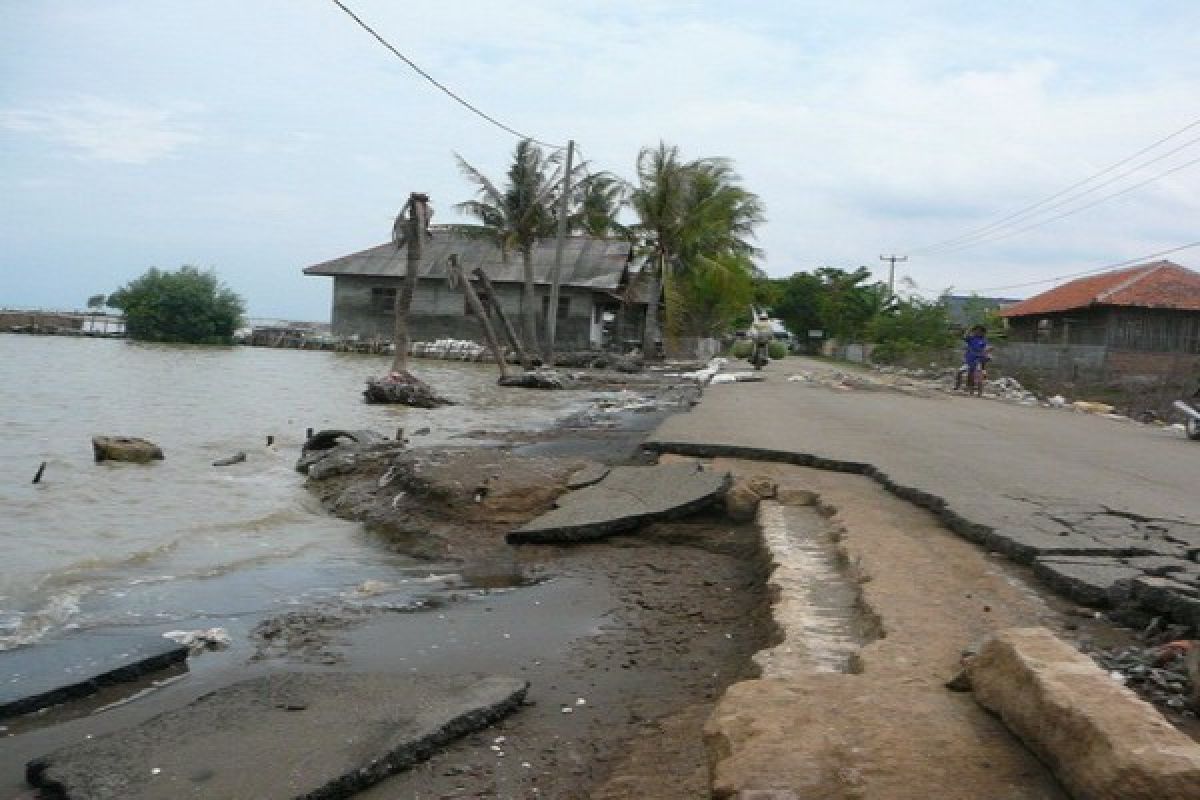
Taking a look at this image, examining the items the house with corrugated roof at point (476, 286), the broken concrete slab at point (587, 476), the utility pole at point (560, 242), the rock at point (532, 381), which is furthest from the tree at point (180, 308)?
the broken concrete slab at point (587, 476)

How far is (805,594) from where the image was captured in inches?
164

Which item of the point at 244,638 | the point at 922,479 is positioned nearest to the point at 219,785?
the point at 244,638

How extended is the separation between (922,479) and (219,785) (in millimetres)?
5224

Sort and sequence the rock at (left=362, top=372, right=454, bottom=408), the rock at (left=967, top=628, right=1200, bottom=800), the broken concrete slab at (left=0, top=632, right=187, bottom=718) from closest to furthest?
the rock at (left=967, top=628, right=1200, bottom=800)
the broken concrete slab at (left=0, top=632, right=187, bottom=718)
the rock at (left=362, top=372, right=454, bottom=408)

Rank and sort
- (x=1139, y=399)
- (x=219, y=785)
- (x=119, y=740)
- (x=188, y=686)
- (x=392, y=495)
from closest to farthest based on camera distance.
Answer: (x=219, y=785), (x=119, y=740), (x=188, y=686), (x=392, y=495), (x=1139, y=399)

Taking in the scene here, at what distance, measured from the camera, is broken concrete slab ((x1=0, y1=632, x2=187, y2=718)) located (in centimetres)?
346

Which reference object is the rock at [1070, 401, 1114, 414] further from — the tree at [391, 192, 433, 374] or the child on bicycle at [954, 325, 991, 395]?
the tree at [391, 192, 433, 374]

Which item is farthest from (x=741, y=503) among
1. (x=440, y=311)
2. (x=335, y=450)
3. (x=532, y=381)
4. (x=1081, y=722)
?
(x=440, y=311)

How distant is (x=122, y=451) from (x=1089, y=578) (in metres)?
8.83

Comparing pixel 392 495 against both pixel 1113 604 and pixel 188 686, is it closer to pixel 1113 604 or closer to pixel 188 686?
pixel 188 686

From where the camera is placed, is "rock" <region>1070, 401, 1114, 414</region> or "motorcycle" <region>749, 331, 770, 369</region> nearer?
"rock" <region>1070, 401, 1114, 414</region>

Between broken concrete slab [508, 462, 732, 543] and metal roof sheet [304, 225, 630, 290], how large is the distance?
33.3 meters

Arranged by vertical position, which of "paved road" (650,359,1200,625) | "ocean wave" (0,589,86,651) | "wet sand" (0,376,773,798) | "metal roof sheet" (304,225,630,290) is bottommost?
"ocean wave" (0,589,86,651)

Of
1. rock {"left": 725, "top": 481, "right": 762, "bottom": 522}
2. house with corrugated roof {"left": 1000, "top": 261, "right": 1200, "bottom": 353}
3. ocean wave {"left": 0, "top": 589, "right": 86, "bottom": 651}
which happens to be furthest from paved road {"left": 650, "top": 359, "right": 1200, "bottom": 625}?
house with corrugated roof {"left": 1000, "top": 261, "right": 1200, "bottom": 353}
